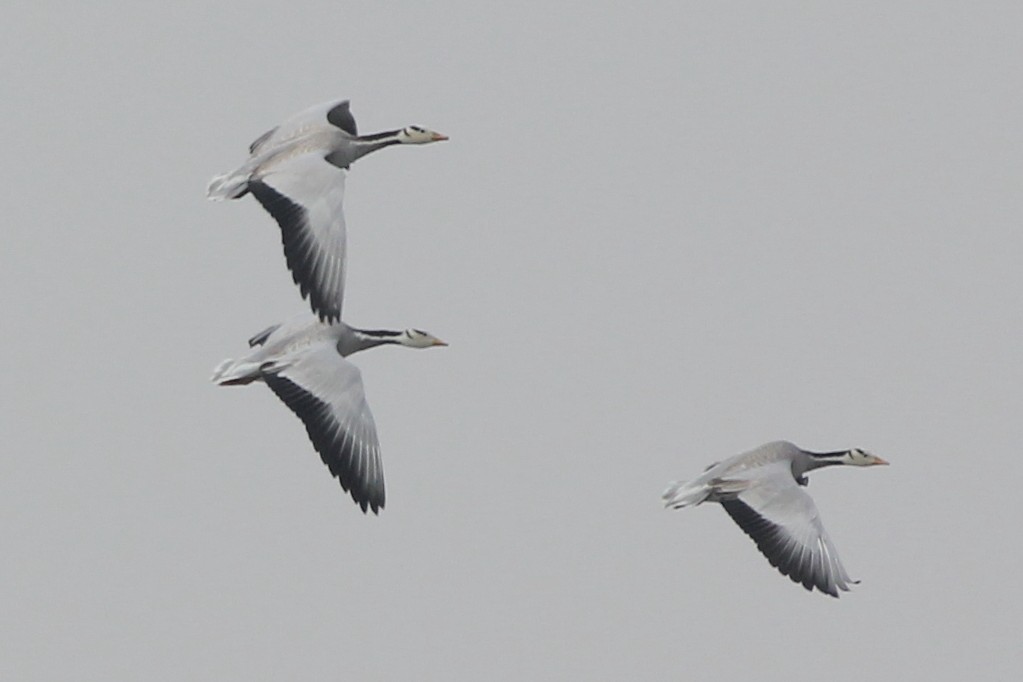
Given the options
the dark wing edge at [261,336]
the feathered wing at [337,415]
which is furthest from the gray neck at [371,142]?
the feathered wing at [337,415]

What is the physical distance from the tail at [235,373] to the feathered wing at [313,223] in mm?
1459

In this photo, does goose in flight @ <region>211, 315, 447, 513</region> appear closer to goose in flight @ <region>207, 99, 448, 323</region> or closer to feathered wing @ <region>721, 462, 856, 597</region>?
goose in flight @ <region>207, 99, 448, 323</region>

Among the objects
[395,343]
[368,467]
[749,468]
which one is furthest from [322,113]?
[749,468]

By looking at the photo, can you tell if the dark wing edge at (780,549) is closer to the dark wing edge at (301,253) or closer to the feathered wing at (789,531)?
the feathered wing at (789,531)

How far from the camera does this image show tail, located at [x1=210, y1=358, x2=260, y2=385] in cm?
2397

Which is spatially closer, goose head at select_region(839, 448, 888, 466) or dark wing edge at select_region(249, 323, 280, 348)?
dark wing edge at select_region(249, 323, 280, 348)

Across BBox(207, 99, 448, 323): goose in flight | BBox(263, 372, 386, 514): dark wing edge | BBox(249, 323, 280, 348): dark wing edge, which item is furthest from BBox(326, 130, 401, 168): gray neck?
BBox(263, 372, 386, 514): dark wing edge

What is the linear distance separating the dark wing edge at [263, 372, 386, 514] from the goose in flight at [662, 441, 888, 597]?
3.29 m

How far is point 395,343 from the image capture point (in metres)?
25.1

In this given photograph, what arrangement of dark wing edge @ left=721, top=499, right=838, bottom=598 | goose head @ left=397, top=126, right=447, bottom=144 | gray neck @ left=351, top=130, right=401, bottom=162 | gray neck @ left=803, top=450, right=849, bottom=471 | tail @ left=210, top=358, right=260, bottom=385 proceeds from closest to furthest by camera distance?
dark wing edge @ left=721, top=499, right=838, bottom=598 → tail @ left=210, top=358, right=260, bottom=385 → gray neck @ left=351, top=130, right=401, bottom=162 → goose head @ left=397, top=126, right=447, bottom=144 → gray neck @ left=803, top=450, right=849, bottom=471

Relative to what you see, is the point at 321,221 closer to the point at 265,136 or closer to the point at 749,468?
the point at 265,136

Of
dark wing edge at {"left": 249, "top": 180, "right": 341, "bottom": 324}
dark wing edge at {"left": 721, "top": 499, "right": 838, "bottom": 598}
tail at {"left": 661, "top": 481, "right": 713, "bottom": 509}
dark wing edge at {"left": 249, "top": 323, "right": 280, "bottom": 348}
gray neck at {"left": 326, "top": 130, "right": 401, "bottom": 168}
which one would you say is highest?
gray neck at {"left": 326, "top": 130, "right": 401, "bottom": 168}

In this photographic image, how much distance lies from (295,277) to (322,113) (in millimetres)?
3171

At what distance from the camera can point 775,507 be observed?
24250 millimetres
